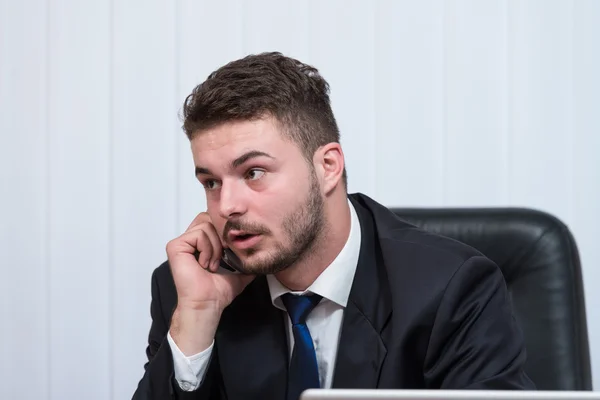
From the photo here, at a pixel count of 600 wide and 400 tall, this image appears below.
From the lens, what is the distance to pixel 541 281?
1548 millimetres

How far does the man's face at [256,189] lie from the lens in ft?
4.80

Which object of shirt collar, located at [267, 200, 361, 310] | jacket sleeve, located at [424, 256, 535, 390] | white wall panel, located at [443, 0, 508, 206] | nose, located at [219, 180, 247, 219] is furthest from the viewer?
white wall panel, located at [443, 0, 508, 206]

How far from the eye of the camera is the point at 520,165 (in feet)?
7.25

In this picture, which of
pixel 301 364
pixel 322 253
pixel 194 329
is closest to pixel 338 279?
pixel 322 253

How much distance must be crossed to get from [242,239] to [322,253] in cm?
19

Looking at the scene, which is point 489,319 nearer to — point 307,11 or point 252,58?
point 252,58

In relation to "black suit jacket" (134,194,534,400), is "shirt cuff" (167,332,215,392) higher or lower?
lower

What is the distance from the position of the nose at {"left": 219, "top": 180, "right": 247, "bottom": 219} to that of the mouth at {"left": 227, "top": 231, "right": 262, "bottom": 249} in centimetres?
4

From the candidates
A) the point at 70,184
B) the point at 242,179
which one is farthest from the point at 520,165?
the point at 70,184

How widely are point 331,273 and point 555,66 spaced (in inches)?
42.1

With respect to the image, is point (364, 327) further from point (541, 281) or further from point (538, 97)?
point (538, 97)

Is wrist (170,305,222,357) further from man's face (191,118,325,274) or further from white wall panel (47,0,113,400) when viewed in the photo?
white wall panel (47,0,113,400)

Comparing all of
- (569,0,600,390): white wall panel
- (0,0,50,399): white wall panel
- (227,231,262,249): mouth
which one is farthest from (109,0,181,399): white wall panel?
(569,0,600,390): white wall panel

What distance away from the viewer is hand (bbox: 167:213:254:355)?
1.56m
